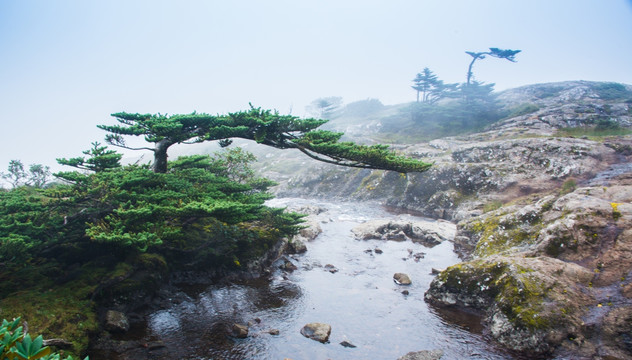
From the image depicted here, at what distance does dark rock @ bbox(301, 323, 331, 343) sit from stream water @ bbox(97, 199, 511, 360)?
18 cm

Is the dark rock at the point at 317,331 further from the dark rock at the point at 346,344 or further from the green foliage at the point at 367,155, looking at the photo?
the green foliage at the point at 367,155

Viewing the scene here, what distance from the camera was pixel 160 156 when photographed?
1435cm

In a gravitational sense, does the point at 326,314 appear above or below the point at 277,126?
below

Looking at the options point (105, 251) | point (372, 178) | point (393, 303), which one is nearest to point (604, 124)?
point (372, 178)

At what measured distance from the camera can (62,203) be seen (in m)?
9.61

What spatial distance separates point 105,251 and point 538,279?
52.8 ft

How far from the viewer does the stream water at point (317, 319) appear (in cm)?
879

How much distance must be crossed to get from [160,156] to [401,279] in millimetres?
13782

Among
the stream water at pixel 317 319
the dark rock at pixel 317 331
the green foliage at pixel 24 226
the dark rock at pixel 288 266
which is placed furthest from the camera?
the dark rock at pixel 288 266

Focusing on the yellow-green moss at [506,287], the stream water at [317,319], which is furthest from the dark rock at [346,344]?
the yellow-green moss at [506,287]

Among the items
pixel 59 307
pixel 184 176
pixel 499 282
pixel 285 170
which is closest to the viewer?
pixel 59 307

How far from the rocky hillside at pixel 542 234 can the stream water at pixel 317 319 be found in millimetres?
1407

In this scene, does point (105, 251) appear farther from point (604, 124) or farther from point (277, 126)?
point (604, 124)

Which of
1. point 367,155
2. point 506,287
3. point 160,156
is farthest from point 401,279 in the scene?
point 160,156
